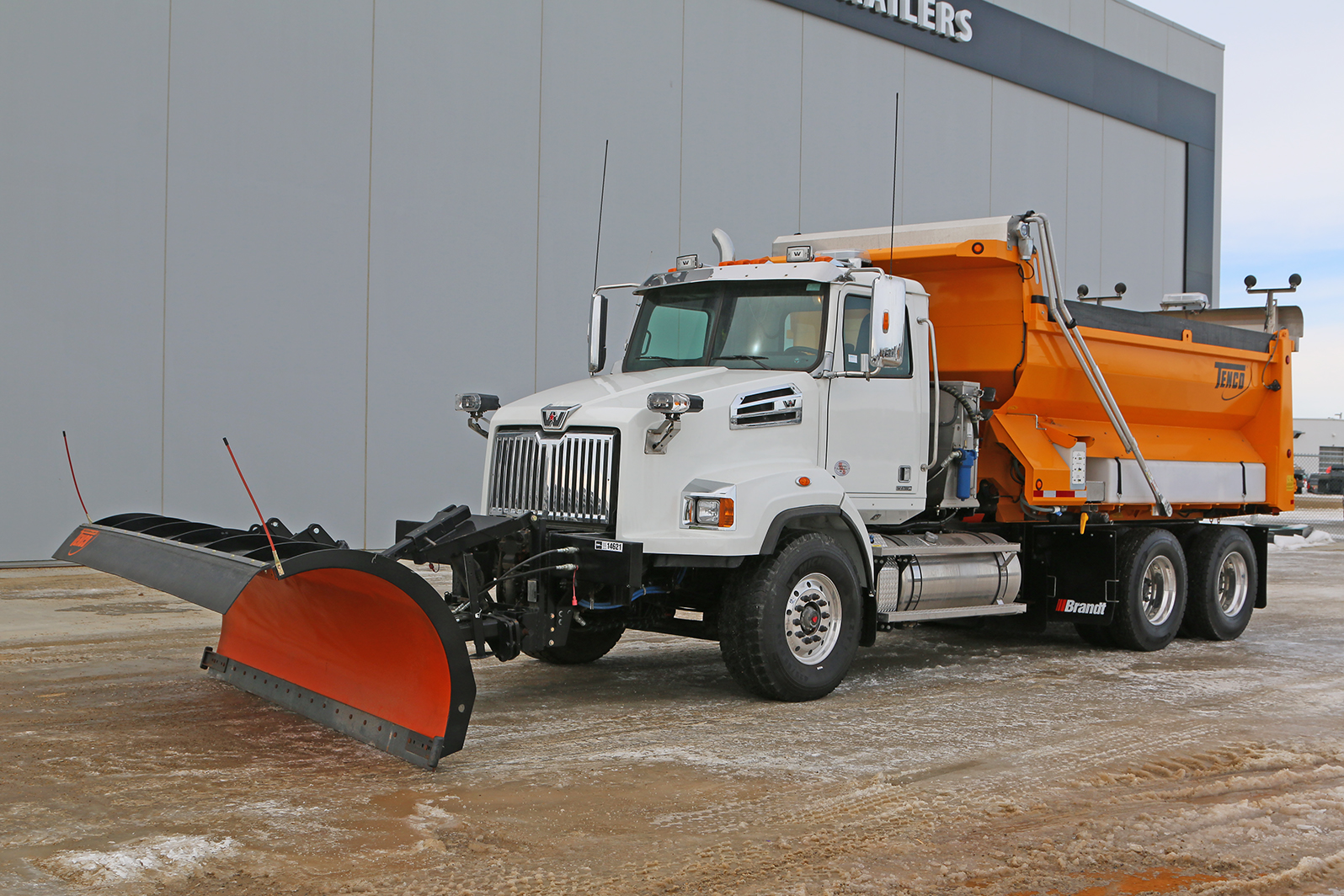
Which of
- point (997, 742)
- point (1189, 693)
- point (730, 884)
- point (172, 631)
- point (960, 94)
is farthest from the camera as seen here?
point (960, 94)

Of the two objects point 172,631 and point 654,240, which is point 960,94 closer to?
point 654,240

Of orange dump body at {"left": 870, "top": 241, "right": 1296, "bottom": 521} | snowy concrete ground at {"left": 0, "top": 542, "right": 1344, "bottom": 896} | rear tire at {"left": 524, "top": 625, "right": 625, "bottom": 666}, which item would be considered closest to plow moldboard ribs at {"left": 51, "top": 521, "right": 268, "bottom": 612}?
snowy concrete ground at {"left": 0, "top": 542, "right": 1344, "bottom": 896}

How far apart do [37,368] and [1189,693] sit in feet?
40.8

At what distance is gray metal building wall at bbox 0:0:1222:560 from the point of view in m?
13.8

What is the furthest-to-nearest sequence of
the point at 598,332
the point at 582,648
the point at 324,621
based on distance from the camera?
the point at 598,332
the point at 582,648
the point at 324,621

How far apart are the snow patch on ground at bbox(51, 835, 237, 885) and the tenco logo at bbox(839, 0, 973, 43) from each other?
19763mm

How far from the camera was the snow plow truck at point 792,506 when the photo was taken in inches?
244

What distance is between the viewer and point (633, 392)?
7238 millimetres

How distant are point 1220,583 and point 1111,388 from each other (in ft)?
8.39

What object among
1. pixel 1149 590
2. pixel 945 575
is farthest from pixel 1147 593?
pixel 945 575

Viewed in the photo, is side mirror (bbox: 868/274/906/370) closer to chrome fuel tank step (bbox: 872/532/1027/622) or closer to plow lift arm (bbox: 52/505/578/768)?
chrome fuel tank step (bbox: 872/532/1027/622)

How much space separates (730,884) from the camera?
4117 mm

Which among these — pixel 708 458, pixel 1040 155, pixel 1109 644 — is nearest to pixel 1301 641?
pixel 1109 644

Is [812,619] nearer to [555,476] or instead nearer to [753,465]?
[753,465]
